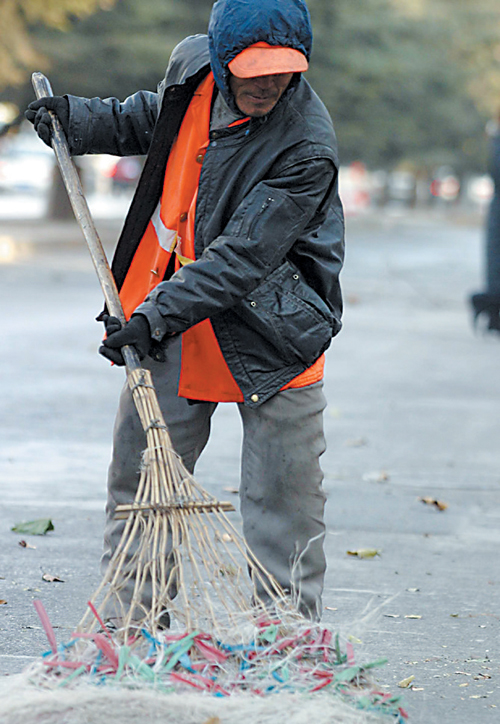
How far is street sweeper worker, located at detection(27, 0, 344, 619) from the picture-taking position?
3.33m

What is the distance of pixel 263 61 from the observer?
10.6 feet

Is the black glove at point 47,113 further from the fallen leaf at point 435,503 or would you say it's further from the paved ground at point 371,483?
the fallen leaf at point 435,503

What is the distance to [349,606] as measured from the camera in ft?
14.4

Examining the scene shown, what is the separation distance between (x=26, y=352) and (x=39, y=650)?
20.7 ft

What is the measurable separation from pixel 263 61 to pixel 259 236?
453mm

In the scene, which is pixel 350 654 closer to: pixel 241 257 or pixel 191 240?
pixel 241 257

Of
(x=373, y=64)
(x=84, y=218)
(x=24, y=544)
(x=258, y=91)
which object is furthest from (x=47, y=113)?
(x=373, y=64)

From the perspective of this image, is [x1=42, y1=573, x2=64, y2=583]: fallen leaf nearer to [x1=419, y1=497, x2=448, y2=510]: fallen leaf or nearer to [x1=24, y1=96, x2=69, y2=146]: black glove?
[x1=24, y1=96, x2=69, y2=146]: black glove

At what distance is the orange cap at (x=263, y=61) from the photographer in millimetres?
3232

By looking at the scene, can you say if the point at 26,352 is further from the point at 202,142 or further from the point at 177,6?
the point at 177,6

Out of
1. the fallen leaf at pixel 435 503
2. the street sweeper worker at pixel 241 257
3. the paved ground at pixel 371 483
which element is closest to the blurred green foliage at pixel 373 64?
the paved ground at pixel 371 483

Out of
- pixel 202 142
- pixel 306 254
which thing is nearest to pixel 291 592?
pixel 306 254

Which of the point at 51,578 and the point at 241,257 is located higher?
the point at 241,257

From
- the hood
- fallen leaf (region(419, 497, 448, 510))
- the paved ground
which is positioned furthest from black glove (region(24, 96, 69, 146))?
fallen leaf (region(419, 497, 448, 510))
